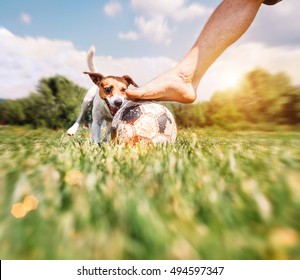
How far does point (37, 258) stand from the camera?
3.10 ft

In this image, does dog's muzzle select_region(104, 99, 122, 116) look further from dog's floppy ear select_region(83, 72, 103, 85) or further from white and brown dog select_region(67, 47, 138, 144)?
dog's floppy ear select_region(83, 72, 103, 85)

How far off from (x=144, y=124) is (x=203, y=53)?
773 millimetres

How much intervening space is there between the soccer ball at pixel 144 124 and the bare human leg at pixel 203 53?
99mm

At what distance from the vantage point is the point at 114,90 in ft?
14.2

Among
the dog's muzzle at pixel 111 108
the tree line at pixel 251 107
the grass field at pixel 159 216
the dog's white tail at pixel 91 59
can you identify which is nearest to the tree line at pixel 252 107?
the tree line at pixel 251 107

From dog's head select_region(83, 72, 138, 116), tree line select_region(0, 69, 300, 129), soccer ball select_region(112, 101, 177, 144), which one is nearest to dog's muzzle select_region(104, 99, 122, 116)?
dog's head select_region(83, 72, 138, 116)

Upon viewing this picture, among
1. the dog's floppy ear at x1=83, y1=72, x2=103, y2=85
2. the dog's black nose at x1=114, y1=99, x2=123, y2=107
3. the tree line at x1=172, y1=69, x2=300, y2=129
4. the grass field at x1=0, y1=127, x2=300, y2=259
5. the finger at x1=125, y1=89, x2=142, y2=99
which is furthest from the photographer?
the tree line at x1=172, y1=69, x2=300, y2=129

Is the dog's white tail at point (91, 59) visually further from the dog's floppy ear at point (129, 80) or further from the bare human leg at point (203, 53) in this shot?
the bare human leg at point (203, 53)

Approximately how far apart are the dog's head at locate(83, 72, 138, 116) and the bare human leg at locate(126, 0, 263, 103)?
139 centimetres

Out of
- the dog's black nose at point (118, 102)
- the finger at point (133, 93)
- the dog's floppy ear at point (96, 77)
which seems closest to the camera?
the finger at point (133, 93)

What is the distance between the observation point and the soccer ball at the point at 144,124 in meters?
2.77

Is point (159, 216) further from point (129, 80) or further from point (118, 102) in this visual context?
point (129, 80)

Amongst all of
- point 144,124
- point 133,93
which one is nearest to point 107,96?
point 133,93

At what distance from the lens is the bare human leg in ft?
8.98
